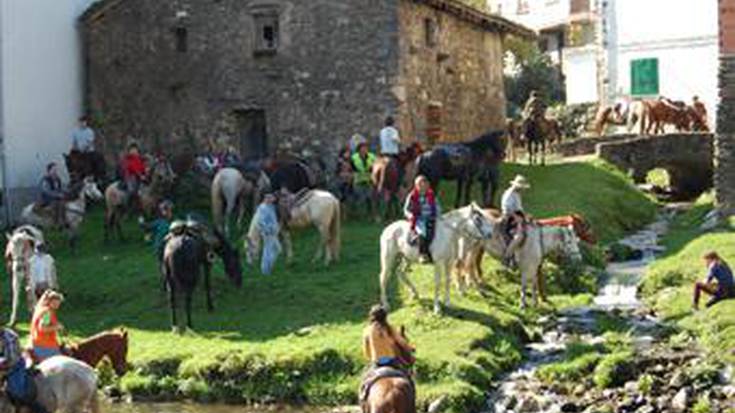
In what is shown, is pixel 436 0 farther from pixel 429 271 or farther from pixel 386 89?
pixel 429 271

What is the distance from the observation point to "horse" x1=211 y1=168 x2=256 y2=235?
32.0 meters

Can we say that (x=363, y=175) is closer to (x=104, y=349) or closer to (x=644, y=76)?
(x=104, y=349)

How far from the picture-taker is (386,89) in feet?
117

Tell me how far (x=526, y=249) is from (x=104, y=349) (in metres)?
8.93

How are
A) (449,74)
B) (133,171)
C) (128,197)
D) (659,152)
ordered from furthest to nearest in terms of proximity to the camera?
(659,152), (449,74), (133,171), (128,197)

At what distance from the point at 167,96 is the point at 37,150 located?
4.13 m

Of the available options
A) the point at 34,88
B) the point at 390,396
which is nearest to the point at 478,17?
the point at 34,88

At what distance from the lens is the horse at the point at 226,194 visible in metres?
32.0

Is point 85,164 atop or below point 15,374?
atop

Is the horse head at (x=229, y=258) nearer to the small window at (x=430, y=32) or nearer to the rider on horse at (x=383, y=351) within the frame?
the rider on horse at (x=383, y=351)

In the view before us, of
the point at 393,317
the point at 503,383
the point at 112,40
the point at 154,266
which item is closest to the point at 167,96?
the point at 112,40

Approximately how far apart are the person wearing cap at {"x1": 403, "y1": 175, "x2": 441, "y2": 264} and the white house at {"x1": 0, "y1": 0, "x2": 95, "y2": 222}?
14799mm

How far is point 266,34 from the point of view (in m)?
37.3

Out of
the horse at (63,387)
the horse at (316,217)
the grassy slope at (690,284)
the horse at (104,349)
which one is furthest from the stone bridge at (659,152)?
the horse at (63,387)
